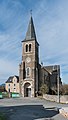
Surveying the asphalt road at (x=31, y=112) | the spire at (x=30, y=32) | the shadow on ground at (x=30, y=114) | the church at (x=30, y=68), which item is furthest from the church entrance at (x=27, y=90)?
the shadow on ground at (x=30, y=114)

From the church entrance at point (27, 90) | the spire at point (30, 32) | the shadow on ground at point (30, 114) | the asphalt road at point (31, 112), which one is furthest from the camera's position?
the spire at point (30, 32)

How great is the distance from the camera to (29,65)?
58688 millimetres

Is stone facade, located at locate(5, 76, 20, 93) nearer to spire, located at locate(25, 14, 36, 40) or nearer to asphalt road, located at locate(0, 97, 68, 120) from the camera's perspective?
spire, located at locate(25, 14, 36, 40)

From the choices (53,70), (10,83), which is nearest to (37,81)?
(53,70)

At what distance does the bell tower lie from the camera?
56.6 meters

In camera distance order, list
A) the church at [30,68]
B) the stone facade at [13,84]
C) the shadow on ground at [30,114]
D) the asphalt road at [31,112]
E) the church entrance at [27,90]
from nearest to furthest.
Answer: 1. the shadow on ground at [30,114]
2. the asphalt road at [31,112]
3. the church at [30,68]
4. the church entrance at [27,90]
5. the stone facade at [13,84]

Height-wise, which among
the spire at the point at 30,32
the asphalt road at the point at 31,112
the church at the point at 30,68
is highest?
the spire at the point at 30,32

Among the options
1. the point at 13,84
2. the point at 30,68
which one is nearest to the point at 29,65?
the point at 30,68

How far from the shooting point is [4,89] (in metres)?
92.4

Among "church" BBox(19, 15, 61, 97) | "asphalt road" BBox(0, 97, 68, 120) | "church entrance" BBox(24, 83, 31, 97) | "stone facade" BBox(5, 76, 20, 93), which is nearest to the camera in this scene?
"asphalt road" BBox(0, 97, 68, 120)

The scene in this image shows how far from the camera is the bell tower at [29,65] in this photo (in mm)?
56641

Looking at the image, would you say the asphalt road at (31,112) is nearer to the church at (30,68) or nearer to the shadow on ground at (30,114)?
the shadow on ground at (30,114)

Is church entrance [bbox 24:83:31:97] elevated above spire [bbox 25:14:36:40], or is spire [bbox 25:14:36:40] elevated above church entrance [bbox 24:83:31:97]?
spire [bbox 25:14:36:40]

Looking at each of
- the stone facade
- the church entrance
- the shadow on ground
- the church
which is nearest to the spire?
the church
